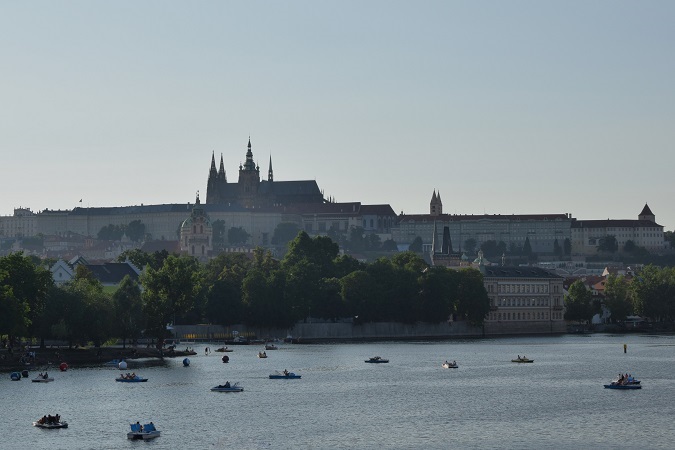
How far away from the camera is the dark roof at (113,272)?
574ft

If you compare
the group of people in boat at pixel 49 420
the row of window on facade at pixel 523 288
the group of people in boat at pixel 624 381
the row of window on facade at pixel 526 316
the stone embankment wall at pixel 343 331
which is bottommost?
the group of people in boat at pixel 49 420

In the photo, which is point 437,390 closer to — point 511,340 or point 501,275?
point 511,340

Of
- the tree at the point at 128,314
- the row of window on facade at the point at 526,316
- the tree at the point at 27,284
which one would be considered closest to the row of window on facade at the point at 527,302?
the row of window on facade at the point at 526,316

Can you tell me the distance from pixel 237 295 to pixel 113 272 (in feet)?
85.4

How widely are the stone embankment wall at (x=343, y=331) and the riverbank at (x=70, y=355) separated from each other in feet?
84.6

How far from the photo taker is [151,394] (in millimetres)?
91750

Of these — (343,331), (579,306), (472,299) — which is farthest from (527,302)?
(343,331)

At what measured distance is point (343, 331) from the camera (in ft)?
539

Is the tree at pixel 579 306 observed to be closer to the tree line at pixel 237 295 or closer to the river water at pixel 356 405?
the tree line at pixel 237 295

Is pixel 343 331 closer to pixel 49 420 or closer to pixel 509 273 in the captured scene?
pixel 509 273

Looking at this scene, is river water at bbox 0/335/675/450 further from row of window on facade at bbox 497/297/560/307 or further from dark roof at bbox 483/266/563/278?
dark roof at bbox 483/266/563/278

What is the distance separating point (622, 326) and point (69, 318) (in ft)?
324

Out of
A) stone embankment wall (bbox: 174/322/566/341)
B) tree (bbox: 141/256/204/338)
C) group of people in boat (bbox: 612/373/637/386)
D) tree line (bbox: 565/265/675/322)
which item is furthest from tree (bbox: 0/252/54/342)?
tree line (bbox: 565/265/675/322)

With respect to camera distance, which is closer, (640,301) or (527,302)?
(527,302)
